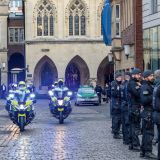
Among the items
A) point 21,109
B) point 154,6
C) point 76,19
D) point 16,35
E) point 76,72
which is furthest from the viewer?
point 16,35

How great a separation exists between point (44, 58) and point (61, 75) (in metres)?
2.67

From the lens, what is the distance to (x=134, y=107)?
582 inches

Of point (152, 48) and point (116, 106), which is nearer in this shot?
point (116, 106)

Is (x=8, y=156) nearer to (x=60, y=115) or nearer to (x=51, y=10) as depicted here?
(x=60, y=115)

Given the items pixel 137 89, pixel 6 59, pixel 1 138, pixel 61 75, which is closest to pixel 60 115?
pixel 1 138

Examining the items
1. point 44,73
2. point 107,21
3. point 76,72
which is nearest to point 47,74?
point 44,73

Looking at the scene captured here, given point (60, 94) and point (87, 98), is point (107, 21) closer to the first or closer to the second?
point (87, 98)

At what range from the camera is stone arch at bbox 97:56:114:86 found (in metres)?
66.6

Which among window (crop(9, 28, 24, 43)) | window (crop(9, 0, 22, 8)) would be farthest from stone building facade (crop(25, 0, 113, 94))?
window (crop(9, 0, 22, 8))

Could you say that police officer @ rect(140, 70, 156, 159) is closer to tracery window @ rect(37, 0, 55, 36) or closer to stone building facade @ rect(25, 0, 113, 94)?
stone building facade @ rect(25, 0, 113, 94)

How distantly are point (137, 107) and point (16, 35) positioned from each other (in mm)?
59455

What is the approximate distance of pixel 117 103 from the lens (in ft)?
58.4

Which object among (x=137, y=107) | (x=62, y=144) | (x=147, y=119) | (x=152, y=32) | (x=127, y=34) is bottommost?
(x=62, y=144)

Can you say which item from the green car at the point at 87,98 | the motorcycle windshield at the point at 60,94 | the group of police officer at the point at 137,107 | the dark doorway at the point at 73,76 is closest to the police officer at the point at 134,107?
the group of police officer at the point at 137,107
